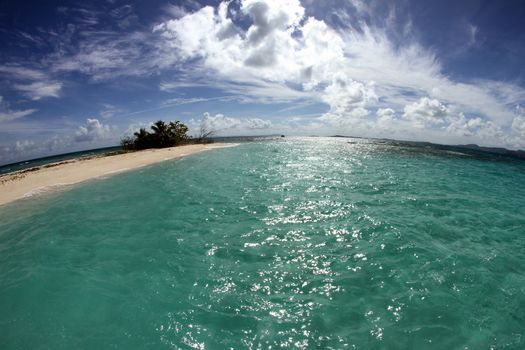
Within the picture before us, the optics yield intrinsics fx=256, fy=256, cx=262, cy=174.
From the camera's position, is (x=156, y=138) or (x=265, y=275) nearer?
(x=265, y=275)

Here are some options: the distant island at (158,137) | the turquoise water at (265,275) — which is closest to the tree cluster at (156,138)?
the distant island at (158,137)

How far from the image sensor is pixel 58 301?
239 inches

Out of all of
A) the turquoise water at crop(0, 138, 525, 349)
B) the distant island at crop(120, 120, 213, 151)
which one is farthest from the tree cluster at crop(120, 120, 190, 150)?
the turquoise water at crop(0, 138, 525, 349)

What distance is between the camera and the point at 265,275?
268 inches

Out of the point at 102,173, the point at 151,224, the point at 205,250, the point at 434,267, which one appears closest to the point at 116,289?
the point at 205,250

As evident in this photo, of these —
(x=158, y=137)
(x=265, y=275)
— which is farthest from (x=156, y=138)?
A: (x=265, y=275)

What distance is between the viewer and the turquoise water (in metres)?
4.99

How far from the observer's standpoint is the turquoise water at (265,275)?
4.99 meters

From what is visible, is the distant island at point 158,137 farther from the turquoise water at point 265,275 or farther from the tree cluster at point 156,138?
the turquoise water at point 265,275

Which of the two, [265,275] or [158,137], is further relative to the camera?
[158,137]

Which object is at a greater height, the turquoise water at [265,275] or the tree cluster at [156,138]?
the tree cluster at [156,138]

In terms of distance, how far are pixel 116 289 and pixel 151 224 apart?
4.29m

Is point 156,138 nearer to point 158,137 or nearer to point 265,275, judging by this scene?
point 158,137

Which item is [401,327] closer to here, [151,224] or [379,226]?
[379,226]
